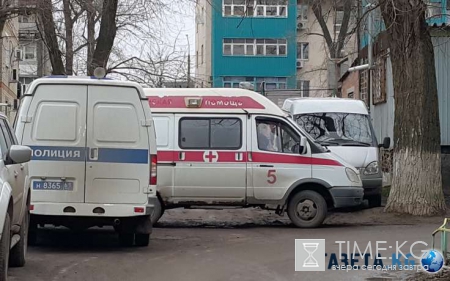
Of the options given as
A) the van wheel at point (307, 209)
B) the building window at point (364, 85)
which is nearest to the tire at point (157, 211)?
the van wheel at point (307, 209)

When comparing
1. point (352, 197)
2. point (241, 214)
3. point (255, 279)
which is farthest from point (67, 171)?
point (241, 214)

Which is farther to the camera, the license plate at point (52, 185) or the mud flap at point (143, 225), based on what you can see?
the mud flap at point (143, 225)

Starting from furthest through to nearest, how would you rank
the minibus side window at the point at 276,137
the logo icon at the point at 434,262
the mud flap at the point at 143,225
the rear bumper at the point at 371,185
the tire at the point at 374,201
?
1. the tire at the point at 374,201
2. the rear bumper at the point at 371,185
3. the minibus side window at the point at 276,137
4. the mud flap at the point at 143,225
5. the logo icon at the point at 434,262

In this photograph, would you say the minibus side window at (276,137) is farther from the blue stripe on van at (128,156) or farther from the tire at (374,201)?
the blue stripe on van at (128,156)

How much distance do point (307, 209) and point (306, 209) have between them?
0.02 metres

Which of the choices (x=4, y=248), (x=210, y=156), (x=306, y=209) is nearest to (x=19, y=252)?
(x=4, y=248)

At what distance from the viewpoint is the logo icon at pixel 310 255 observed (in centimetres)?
963

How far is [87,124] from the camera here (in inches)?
423

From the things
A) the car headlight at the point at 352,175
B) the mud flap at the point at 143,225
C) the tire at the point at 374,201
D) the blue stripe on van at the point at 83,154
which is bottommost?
the mud flap at the point at 143,225

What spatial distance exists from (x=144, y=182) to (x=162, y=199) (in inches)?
131

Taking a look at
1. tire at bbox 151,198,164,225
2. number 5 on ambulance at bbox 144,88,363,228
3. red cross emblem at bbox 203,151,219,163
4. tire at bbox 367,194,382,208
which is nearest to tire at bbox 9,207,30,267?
tire at bbox 151,198,164,225

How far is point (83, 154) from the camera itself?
10711 mm

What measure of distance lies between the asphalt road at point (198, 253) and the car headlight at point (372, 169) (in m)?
1.99

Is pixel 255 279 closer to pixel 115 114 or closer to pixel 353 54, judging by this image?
pixel 115 114
